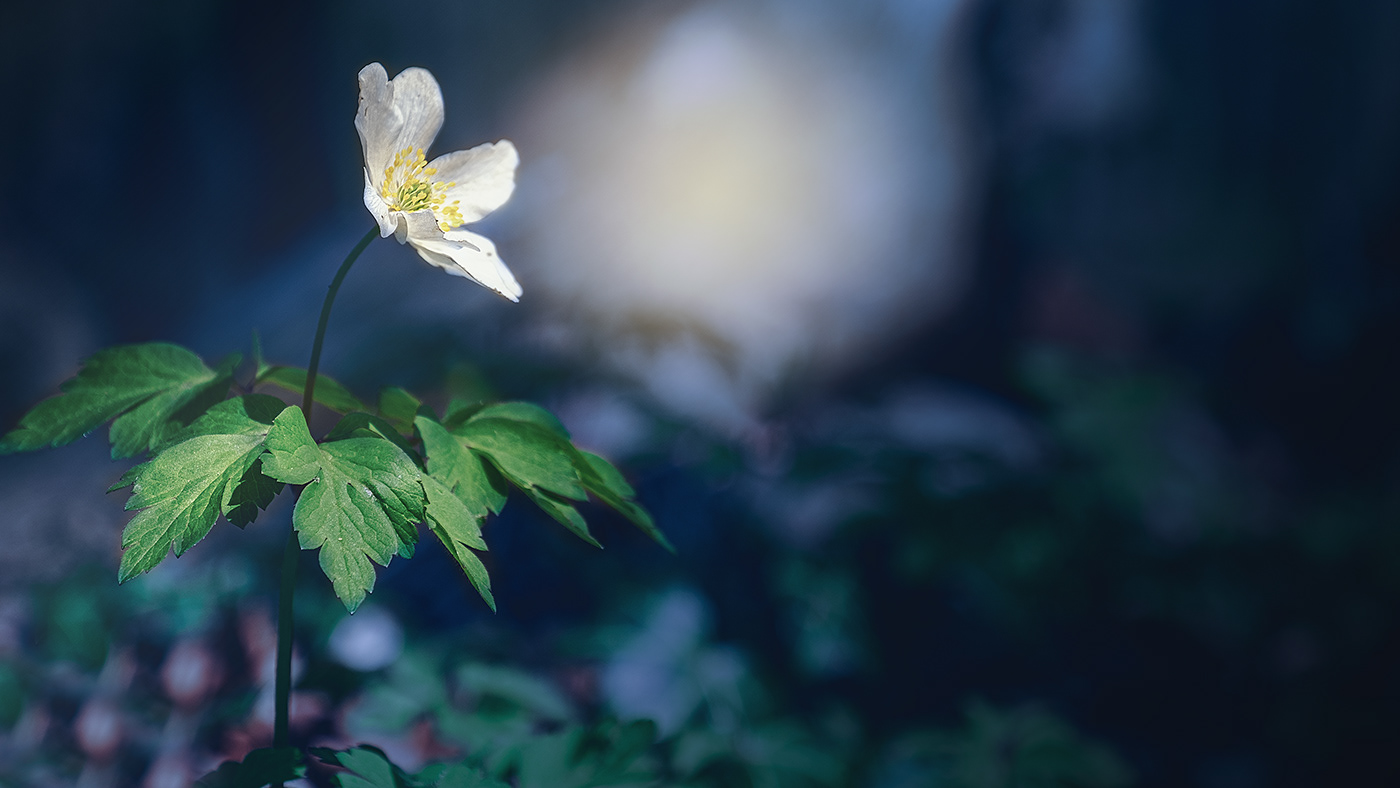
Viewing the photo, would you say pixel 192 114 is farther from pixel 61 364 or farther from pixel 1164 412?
pixel 1164 412

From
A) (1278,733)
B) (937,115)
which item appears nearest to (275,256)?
(937,115)

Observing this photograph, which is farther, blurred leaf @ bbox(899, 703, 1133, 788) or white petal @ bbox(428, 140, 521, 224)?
blurred leaf @ bbox(899, 703, 1133, 788)

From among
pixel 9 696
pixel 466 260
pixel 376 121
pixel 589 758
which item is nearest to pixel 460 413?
pixel 466 260

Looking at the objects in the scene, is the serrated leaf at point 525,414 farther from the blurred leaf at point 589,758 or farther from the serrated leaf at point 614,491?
the blurred leaf at point 589,758

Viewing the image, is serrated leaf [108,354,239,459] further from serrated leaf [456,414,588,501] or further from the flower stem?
serrated leaf [456,414,588,501]

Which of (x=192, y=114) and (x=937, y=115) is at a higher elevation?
(x=937, y=115)

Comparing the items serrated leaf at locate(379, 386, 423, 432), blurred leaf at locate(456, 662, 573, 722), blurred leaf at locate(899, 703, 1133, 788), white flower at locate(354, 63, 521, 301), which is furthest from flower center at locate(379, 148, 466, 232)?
blurred leaf at locate(899, 703, 1133, 788)
